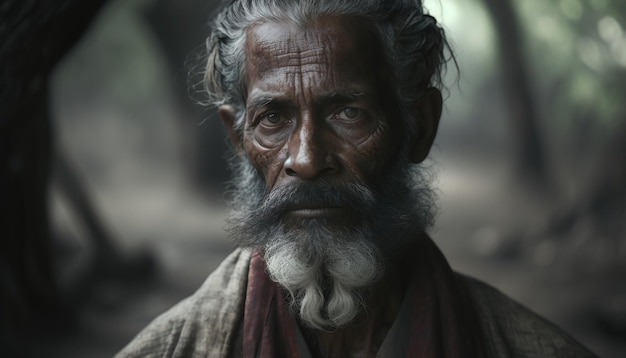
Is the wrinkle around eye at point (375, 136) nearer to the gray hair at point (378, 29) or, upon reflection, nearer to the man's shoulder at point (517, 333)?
the gray hair at point (378, 29)

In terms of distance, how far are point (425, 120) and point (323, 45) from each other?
556 millimetres

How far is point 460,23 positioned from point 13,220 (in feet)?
41.8

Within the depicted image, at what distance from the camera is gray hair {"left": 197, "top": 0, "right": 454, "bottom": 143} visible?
258cm

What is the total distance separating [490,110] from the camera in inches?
674

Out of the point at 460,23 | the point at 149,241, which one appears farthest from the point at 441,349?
the point at 460,23

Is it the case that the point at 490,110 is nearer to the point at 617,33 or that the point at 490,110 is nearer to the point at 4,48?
the point at 617,33

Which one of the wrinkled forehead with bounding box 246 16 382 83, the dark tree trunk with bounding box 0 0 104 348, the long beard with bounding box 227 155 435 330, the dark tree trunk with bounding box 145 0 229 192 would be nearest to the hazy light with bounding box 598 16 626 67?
the dark tree trunk with bounding box 145 0 229 192

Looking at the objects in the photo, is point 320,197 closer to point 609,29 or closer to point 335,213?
point 335,213

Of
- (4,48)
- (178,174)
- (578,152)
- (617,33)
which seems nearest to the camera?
(4,48)

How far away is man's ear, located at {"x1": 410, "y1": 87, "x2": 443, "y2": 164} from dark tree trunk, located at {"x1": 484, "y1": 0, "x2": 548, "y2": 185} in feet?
28.0

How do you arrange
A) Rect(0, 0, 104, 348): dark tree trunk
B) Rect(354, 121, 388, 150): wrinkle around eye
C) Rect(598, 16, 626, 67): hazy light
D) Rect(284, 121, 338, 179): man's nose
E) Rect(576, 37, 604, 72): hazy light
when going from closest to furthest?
Rect(284, 121, 338, 179): man's nose < Rect(354, 121, 388, 150): wrinkle around eye < Rect(0, 0, 104, 348): dark tree trunk < Rect(598, 16, 626, 67): hazy light < Rect(576, 37, 604, 72): hazy light

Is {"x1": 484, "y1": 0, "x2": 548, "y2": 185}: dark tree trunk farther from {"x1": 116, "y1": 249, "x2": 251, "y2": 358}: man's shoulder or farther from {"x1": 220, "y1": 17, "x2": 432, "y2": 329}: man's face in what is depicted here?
{"x1": 116, "y1": 249, "x2": 251, "y2": 358}: man's shoulder

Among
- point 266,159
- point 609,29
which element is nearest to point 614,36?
point 609,29

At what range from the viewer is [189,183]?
40.5 ft
